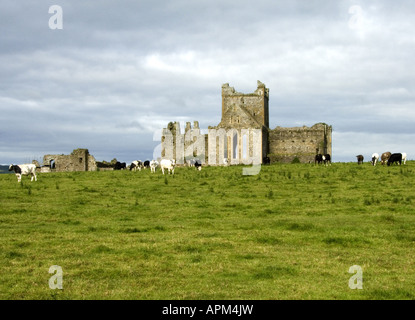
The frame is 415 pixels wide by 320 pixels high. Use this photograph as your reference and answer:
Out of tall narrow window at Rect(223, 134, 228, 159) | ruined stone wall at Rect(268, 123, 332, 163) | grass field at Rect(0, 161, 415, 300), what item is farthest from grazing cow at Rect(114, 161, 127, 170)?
grass field at Rect(0, 161, 415, 300)

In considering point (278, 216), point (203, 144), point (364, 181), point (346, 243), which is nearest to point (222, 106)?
point (203, 144)

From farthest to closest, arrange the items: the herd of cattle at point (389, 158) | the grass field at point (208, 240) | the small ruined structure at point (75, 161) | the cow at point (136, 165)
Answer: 1. the small ruined structure at point (75, 161)
2. the cow at point (136, 165)
3. the herd of cattle at point (389, 158)
4. the grass field at point (208, 240)

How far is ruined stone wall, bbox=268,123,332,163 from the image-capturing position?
6875 centimetres

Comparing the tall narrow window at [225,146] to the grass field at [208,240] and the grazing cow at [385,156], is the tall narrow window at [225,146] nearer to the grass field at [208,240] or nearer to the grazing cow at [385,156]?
the grazing cow at [385,156]

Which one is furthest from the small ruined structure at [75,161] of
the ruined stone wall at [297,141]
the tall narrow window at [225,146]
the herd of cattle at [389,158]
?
the herd of cattle at [389,158]

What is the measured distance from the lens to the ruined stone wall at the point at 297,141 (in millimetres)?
68750

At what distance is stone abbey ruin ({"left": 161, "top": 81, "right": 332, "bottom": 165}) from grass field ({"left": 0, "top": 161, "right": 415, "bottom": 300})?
34202mm

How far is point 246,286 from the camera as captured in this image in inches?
398

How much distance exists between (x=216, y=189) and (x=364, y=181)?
33.2ft

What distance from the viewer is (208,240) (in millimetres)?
14820

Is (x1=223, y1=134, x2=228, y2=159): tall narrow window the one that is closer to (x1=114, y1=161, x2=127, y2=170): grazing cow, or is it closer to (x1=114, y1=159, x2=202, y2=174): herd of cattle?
(x1=114, y1=159, x2=202, y2=174): herd of cattle

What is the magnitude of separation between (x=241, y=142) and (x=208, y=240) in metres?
51.3

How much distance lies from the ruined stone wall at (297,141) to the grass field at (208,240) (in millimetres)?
40584
